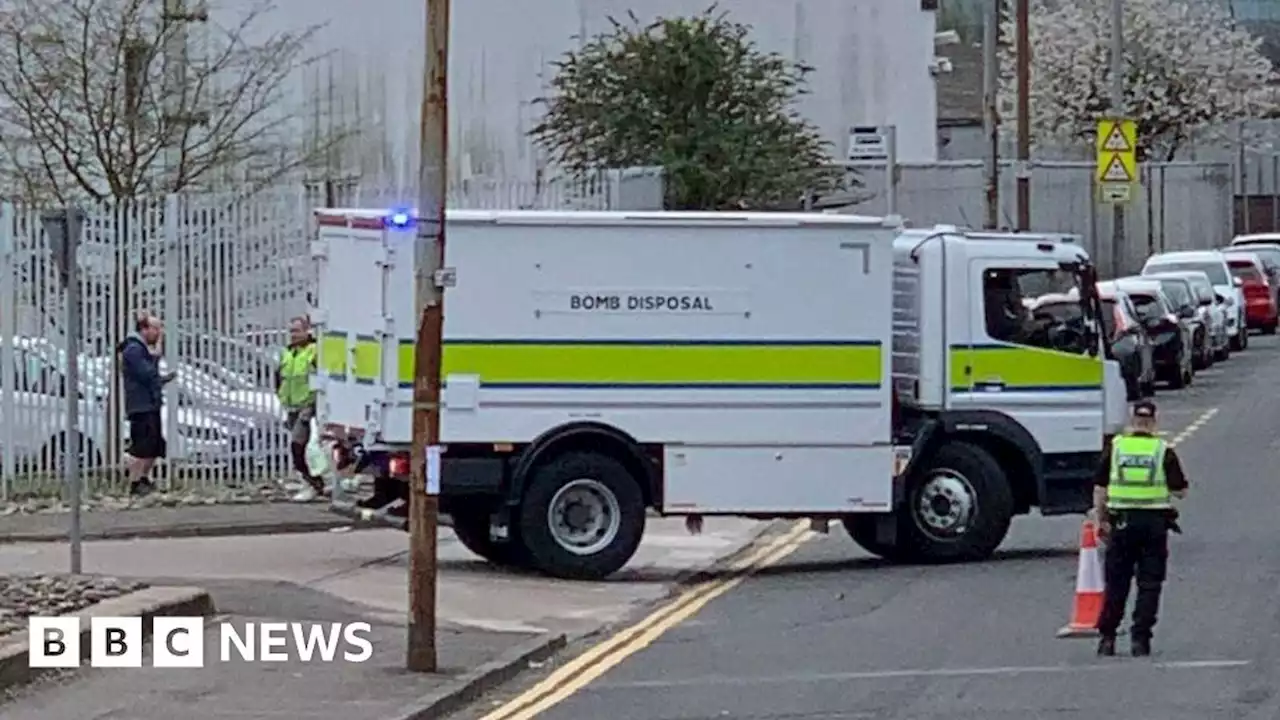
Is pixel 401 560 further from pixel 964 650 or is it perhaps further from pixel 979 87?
pixel 979 87

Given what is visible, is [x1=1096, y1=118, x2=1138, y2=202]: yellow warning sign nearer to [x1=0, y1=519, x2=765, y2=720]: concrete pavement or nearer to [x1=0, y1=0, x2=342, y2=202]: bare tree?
[x1=0, y1=0, x2=342, y2=202]: bare tree

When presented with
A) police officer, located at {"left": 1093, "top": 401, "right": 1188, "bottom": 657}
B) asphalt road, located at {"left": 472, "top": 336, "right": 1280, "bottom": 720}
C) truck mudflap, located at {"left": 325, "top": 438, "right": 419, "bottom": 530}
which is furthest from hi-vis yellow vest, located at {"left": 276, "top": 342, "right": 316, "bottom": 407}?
police officer, located at {"left": 1093, "top": 401, "right": 1188, "bottom": 657}

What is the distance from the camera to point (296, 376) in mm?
25031

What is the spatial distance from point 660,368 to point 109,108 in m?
10.8

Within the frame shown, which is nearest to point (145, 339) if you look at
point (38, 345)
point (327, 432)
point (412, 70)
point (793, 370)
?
point (38, 345)

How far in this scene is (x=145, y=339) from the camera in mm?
24234

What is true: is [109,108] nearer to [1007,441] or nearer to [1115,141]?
[1007,441]

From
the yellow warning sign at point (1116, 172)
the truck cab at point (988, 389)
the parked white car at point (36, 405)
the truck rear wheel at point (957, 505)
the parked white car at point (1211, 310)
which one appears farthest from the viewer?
the parked white car at point (1211, 310)

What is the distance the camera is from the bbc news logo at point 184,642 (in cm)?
1443

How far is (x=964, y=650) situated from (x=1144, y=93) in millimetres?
59518

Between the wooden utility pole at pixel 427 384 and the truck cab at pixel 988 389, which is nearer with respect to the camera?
the wooden utility pole at pixel 427 384

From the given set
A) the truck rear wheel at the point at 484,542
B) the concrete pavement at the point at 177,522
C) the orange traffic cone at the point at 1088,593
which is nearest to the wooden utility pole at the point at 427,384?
the orange traffic cone at the point at 1088,593

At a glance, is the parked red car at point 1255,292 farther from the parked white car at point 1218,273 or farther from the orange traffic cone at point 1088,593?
the orange traffic cone at point 1088,593

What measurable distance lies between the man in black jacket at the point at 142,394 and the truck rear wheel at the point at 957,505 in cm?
783
